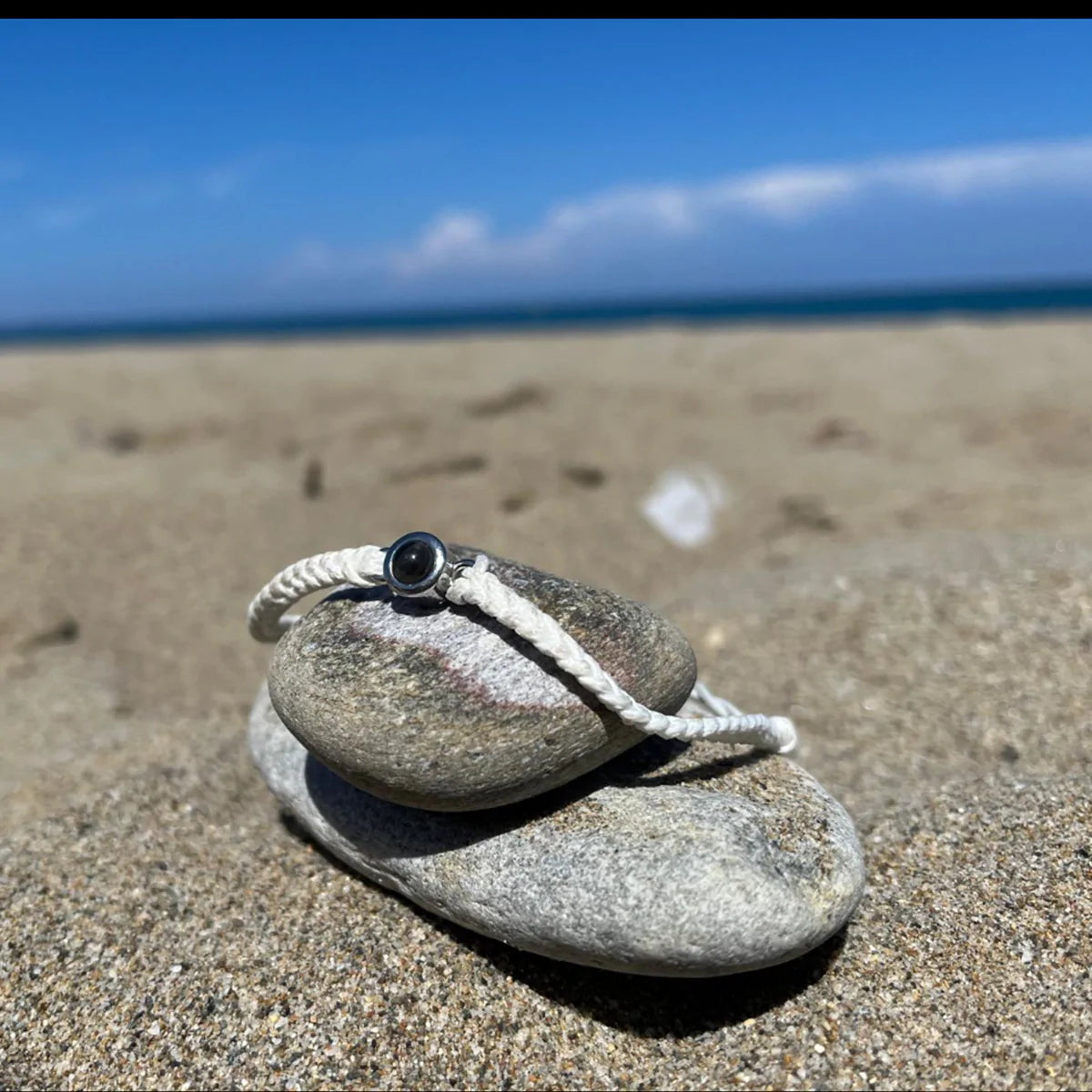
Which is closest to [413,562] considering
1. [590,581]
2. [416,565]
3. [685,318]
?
[416,565]

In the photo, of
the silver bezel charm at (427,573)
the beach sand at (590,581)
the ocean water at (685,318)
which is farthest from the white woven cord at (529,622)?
the ocean water at (685,318)

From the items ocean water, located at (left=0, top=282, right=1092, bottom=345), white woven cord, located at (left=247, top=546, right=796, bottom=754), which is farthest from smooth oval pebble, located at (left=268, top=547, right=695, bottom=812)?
ocean water, located at (left=0, top=282, right=1092, bottom=345)

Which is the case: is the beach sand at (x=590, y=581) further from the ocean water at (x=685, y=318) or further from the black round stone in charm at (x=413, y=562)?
the ocean water at (x=685, y=318)

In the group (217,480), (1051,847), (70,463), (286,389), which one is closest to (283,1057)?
(1051,847)

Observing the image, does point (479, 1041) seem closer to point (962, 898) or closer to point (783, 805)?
point (783, 805)

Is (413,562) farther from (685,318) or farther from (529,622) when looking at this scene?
(685,318)
